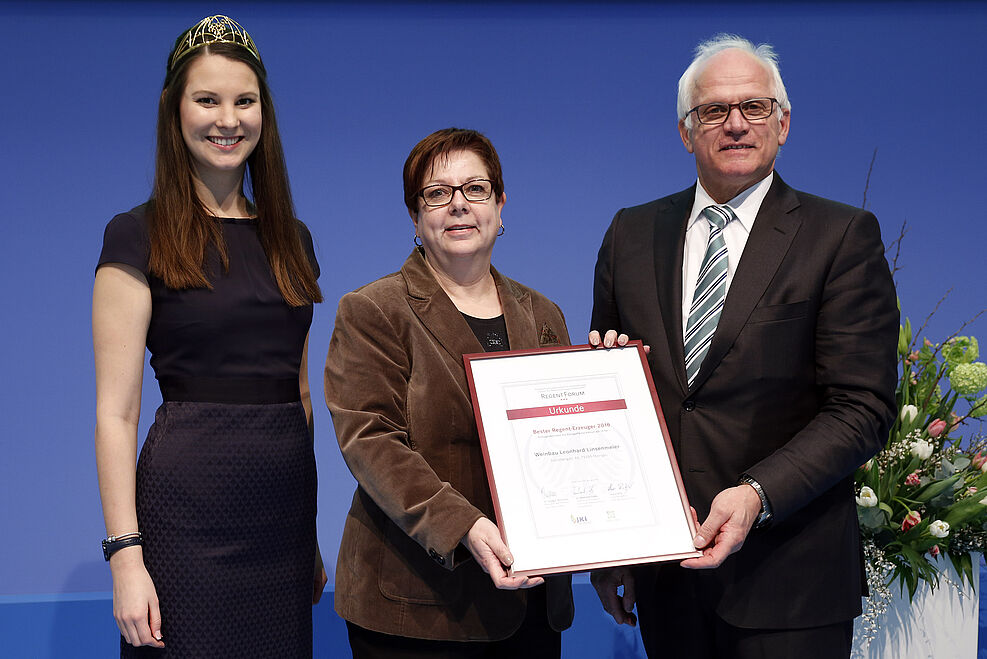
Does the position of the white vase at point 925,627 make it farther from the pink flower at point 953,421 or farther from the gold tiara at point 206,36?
the gold tiara at point 206,36

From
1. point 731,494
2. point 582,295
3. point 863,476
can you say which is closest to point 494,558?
point 731,494

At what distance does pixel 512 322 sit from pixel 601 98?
7.07ft

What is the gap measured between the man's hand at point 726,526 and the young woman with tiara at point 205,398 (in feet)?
2.74

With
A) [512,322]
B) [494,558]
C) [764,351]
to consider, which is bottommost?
[494,558]

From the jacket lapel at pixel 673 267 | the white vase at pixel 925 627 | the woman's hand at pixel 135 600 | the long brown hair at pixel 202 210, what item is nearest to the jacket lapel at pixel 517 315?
the jacket lapel at pixel 673 267

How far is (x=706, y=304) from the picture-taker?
1.85 meters

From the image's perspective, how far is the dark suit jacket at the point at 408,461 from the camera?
5.56 ft

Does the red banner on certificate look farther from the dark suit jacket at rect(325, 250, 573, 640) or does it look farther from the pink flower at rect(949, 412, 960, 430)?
the pink flower at rect(949, 412, 960, 430)

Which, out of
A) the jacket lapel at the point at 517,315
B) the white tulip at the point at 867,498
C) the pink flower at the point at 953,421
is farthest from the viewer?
the pink flower at the point at 953,421

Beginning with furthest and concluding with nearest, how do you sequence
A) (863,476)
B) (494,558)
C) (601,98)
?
(601,98), (863,476), (494,558)

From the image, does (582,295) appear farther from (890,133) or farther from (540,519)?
(540,519)

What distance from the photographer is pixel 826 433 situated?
1.73 metres

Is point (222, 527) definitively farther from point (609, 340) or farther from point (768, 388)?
point (768, 388)

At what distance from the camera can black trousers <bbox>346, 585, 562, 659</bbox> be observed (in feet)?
5.73
